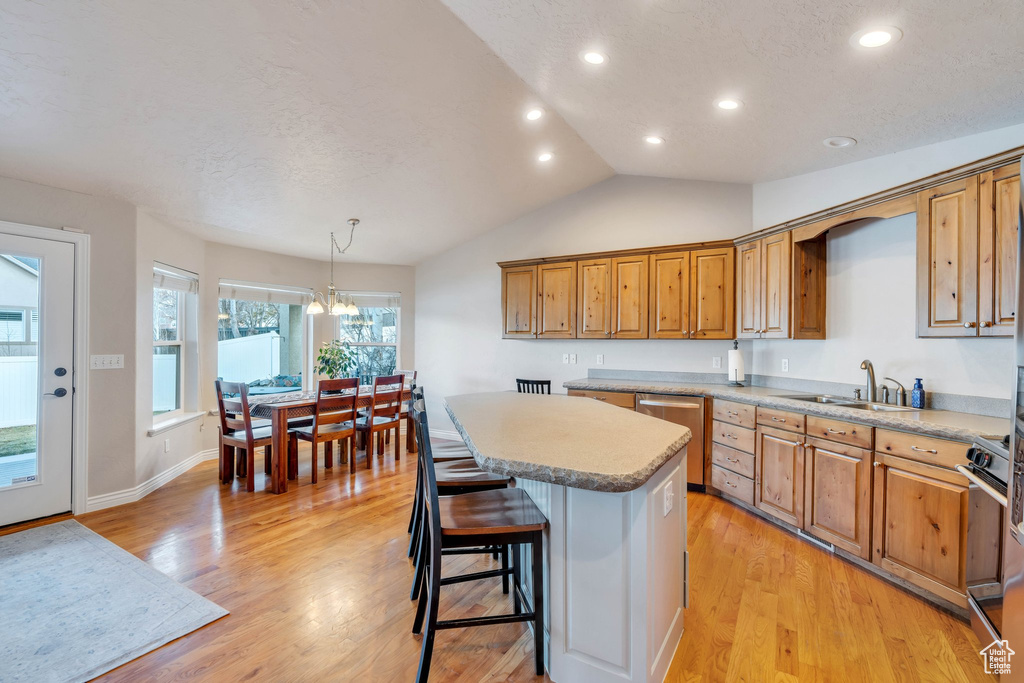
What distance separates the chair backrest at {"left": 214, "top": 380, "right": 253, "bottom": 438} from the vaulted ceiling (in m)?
1.52

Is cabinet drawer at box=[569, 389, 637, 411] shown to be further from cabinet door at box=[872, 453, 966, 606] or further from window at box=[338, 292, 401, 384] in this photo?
window at box=[338, 292, 401, 384]

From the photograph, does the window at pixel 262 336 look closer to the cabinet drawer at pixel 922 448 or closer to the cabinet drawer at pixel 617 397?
the cabinet drawer at pixel 617 397

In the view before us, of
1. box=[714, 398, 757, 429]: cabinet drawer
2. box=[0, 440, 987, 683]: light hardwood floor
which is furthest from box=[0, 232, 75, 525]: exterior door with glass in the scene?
box=[714, 398, 757, 429]: cabinet drawer

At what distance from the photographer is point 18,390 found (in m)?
3.08

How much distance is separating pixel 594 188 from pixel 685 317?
177 cm

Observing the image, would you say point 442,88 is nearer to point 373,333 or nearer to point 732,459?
point 732,459

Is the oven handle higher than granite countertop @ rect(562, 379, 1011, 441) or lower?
lower

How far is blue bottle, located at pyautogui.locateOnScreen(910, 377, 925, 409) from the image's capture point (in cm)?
272

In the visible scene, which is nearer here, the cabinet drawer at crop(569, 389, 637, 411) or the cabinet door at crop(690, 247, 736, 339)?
the cabinet door at crop(690, 247, 736, 339)

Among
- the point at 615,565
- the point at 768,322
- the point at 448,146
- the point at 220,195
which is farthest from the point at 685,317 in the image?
the point at 220,195

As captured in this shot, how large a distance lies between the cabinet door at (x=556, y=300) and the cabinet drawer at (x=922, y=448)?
107 inches

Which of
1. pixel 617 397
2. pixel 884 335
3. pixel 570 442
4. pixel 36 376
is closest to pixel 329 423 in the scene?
→ pixel 36 376

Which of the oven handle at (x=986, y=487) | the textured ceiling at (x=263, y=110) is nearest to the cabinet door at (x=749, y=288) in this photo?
the textured ceiling at (x=263, y=110)

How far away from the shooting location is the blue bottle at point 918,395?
2.72m
